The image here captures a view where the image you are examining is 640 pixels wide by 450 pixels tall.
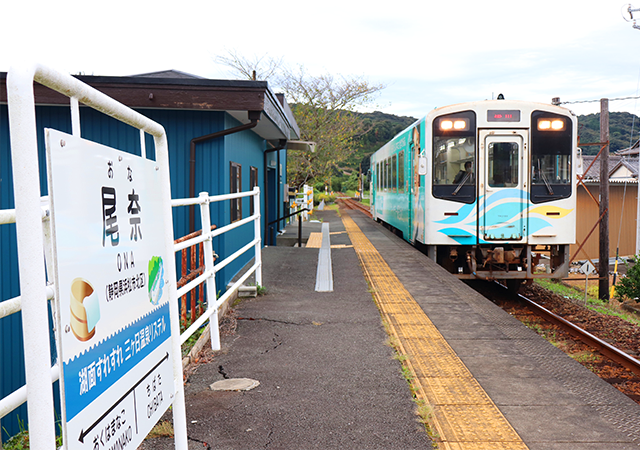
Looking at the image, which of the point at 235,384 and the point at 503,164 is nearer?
the point at 235,384

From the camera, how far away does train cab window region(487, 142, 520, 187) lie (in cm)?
902

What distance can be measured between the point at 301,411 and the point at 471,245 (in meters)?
6.69

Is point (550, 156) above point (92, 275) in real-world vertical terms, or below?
above

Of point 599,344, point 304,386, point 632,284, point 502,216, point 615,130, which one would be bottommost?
point 632,284

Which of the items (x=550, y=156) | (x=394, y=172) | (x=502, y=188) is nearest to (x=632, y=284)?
(x=550, y=156)

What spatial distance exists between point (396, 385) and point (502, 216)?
19.8 ft

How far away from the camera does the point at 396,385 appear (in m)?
3.71

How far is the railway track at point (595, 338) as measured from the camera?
5801mm

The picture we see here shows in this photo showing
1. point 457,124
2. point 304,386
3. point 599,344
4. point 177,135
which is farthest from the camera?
point 457,124

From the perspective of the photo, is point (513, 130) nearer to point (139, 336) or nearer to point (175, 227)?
point (175, 227)

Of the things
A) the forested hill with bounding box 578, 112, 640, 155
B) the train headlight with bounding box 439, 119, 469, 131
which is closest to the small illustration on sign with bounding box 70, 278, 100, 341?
the train headlight with bounding box 439, 119, 469, 131

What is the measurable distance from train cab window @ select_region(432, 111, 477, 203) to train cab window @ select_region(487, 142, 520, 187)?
0.94ft

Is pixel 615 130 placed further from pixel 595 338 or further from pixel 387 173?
pixel 595 338

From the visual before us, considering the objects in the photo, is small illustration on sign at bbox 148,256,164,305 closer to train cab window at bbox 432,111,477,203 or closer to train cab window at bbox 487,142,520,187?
train cab window at bbox 432,111,477,203
